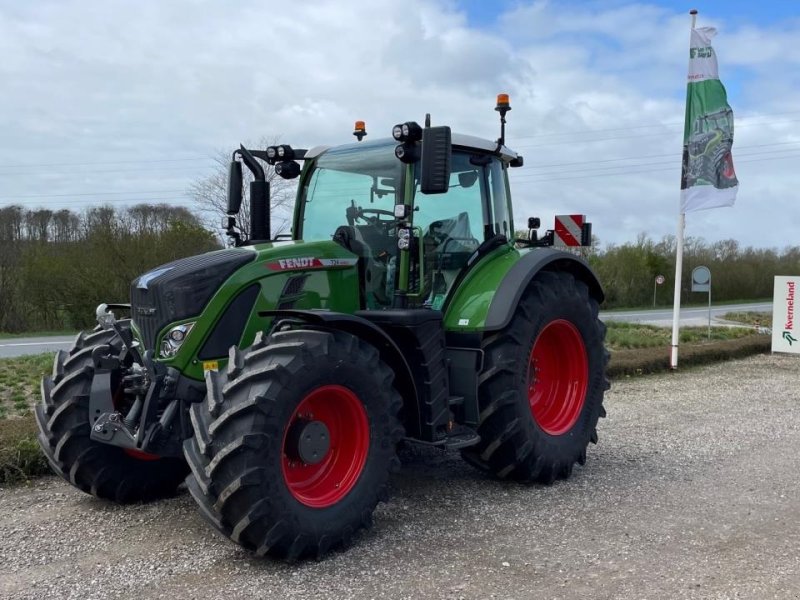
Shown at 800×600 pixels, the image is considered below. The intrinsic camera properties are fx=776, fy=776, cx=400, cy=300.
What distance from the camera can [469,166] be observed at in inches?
226

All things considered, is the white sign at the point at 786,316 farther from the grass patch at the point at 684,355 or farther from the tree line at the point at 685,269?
the tree line at the point at 685,269

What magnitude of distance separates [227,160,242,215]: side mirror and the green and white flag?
8033 mm

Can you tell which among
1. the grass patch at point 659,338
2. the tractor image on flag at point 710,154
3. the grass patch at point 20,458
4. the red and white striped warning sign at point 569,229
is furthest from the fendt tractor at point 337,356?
the grass patch at point 659,338

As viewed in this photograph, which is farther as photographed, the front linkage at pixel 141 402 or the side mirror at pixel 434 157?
the side mirror at pixel 434 157

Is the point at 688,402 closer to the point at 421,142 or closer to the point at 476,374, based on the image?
the point at 476,374

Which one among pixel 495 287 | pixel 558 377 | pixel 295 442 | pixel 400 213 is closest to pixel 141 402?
pixel 295 442

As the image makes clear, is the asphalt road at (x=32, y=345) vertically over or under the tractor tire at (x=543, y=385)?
under

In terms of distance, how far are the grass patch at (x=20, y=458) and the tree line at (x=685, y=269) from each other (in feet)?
114

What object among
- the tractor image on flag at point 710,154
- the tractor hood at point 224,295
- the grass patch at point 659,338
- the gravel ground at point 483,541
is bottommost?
the gravel ground at point 483,541

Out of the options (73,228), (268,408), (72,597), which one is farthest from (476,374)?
(73,228)

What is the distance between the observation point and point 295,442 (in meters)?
4.12

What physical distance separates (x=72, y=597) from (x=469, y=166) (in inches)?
148

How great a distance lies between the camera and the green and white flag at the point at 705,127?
37.0 ft

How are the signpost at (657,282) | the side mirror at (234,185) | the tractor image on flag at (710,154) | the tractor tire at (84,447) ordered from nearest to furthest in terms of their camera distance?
the tractor tire at (84,447), the side mirror at (234,185), the tractor image on flag at (710,154), the signpost at (657,282)
